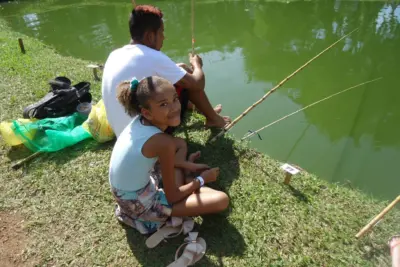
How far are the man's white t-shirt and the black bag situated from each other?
1116 mm

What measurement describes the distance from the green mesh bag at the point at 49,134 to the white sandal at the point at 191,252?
1.59 metres

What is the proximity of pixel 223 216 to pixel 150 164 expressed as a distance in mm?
696

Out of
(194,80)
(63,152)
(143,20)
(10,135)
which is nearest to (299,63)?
(194,80)

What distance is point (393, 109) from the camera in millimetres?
3719

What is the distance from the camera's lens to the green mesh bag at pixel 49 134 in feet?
9.49

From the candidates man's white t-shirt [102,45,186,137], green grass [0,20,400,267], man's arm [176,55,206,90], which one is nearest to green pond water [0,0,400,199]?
green grass [0,20,400,267]

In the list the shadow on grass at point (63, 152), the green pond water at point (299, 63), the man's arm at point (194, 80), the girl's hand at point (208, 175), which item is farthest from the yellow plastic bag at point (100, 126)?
the green pond water at point (299, 63)

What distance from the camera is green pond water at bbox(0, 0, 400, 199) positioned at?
3.13 m

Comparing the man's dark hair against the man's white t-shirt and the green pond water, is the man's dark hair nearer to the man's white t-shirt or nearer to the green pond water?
the man's white t-shirt

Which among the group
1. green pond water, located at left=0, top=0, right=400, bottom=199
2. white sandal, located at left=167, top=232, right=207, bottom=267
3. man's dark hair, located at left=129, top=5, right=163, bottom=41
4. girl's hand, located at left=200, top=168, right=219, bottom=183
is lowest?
green pond water, located at left=0, top=0, right=400, bottom=199

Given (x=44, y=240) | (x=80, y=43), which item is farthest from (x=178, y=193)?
(x=80, y=43)

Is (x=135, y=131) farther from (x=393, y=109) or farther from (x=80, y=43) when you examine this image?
(x=80, y=43)

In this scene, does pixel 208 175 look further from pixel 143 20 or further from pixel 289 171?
pixel 143 20

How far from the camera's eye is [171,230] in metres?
2.04
